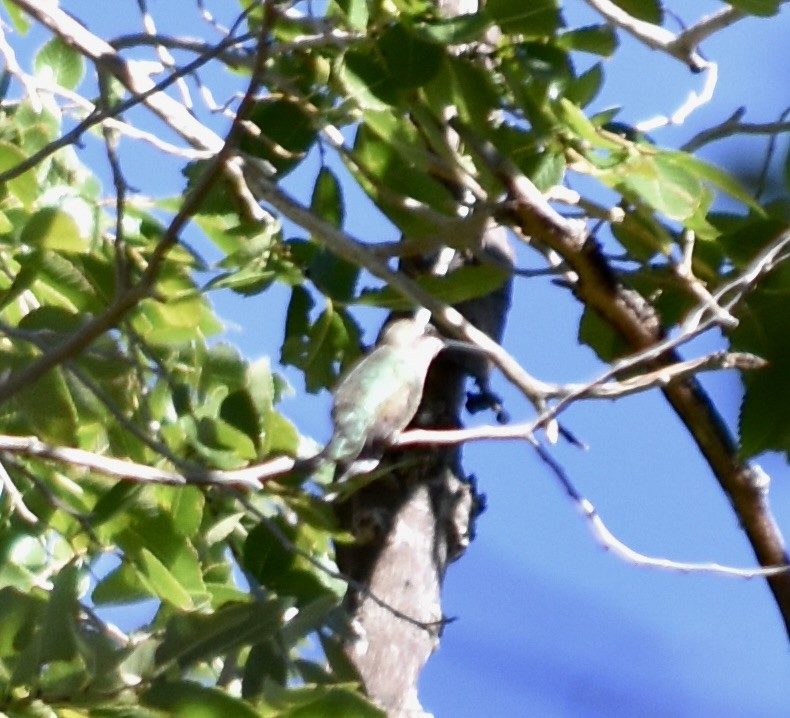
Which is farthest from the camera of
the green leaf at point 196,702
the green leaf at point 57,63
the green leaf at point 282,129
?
the green leaf at point 57,63

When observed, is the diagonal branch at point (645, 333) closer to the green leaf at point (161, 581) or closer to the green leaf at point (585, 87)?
the green leaf at point (585, 87)

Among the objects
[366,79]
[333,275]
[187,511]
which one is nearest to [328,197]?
[333,275]

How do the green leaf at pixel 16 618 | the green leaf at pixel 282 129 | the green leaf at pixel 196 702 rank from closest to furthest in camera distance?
1. the green leaf at pixel 196 702
2. the green leaf at pixel 16 618
3. the green leaf at pixel 282 129

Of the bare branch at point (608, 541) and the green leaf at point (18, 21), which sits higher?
the green leaf at point (18, 21)

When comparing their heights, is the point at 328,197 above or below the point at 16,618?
above

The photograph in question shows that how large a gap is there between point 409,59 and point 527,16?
0.31 ft

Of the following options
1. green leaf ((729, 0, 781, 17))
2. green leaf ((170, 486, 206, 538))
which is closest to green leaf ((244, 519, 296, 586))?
green leaf ((170, 486, 206, 538))

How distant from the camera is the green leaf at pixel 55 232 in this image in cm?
90

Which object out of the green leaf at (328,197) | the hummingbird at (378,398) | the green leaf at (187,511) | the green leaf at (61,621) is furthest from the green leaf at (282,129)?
the green leaf at (61,621)

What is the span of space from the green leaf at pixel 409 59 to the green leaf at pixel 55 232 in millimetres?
266

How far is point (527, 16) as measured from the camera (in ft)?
3.09

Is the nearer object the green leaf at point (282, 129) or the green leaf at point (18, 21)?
the green leaf at point (282, 129)

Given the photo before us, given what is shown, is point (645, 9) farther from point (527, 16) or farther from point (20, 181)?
point (20, 181)

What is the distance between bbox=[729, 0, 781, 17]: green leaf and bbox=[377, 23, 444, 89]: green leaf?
229mm
